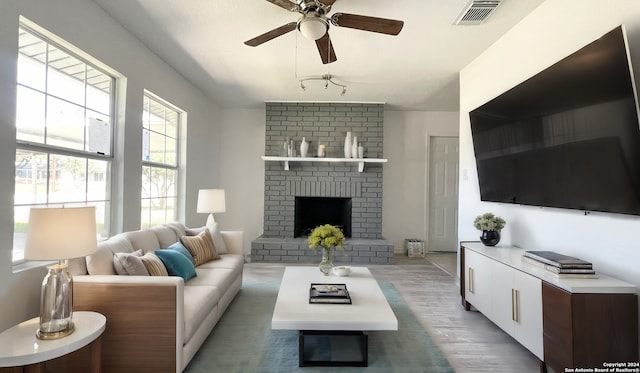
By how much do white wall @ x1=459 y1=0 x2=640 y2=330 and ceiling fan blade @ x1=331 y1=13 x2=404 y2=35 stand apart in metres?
1.23

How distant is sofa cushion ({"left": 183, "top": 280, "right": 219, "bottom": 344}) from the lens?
1.94 metres

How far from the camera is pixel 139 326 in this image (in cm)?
180

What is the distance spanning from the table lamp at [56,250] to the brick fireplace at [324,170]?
358cm

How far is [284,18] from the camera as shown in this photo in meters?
2.57

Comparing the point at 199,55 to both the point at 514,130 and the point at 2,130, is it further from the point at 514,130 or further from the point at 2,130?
the point at 514,130

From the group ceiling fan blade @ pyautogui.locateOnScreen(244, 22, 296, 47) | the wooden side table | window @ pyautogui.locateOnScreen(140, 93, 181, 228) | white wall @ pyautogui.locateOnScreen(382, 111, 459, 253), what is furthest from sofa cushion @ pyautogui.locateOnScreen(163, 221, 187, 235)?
white wall @ pyautogui.locateOnScreen(382, 111, 459, 253)

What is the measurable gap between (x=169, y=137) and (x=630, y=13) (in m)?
4.51

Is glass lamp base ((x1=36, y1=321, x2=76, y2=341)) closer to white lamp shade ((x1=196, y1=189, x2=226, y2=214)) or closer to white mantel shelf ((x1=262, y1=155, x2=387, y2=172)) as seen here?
white lamp shade ((x1=196, y1=189, x2=226, y2=214))

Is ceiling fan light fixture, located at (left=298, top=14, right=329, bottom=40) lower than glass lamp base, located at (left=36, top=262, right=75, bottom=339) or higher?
higher

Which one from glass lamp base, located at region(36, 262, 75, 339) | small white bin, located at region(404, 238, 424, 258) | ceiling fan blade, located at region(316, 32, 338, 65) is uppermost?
ceiling fan blade, located at region(316, 32, 338, 65)

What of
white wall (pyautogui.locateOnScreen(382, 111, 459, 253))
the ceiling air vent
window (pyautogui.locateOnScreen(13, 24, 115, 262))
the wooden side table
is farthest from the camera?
white wall (pyautogui.locateOnScreen(382, 111, 459, 253))

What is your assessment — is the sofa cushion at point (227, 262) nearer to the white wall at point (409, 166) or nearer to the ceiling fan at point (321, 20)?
the ceiling fan at point (321, 20)

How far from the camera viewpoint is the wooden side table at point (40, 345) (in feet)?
4.41

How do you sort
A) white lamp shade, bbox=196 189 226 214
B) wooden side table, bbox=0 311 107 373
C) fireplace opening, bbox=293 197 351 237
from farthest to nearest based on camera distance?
fireplace opening, bbox=293 197 351 237 < white lamp shade, bbox=196 189 226 214 < wooden side table, bbox=0 311 107 373
